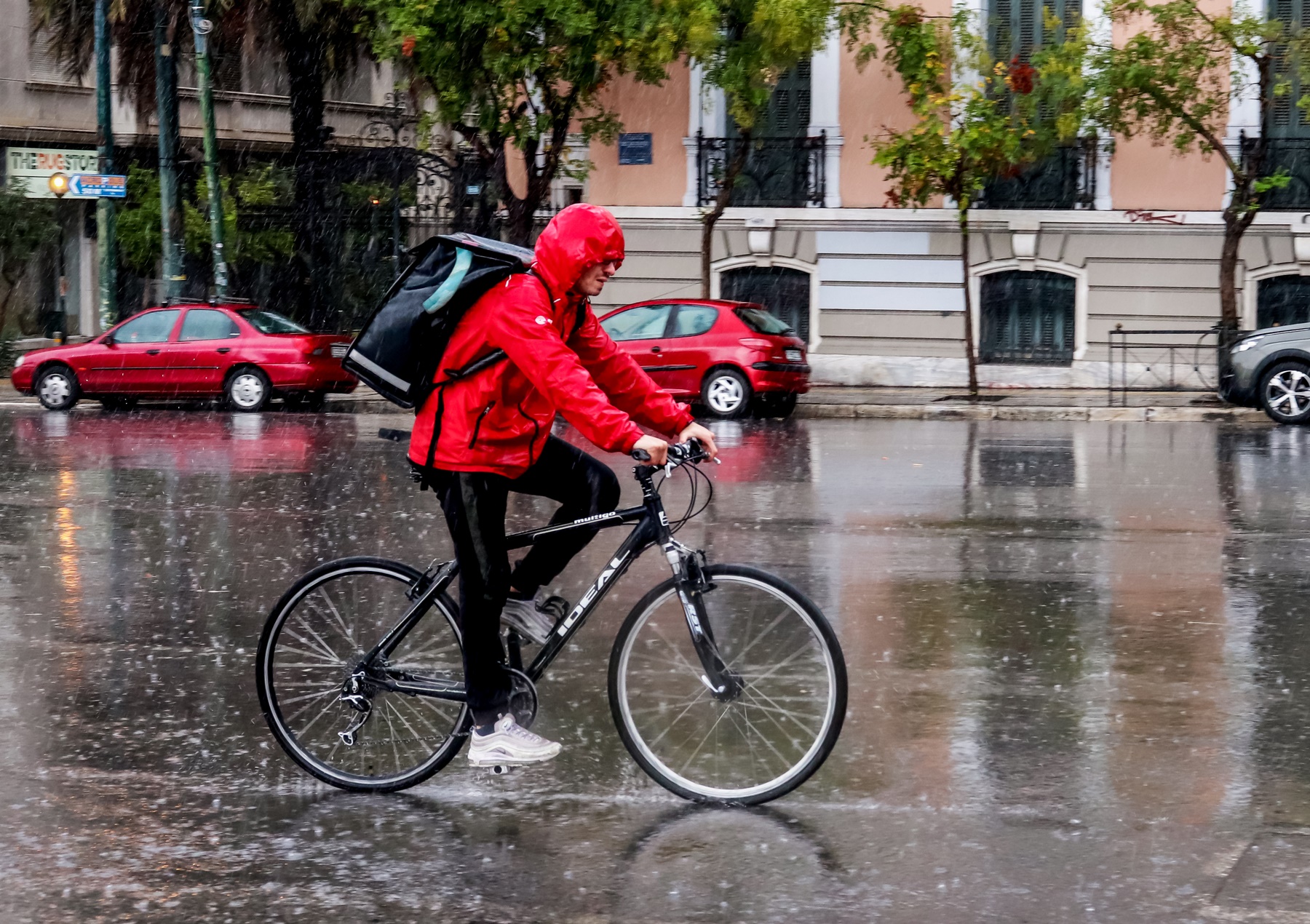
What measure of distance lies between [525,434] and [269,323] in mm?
18846

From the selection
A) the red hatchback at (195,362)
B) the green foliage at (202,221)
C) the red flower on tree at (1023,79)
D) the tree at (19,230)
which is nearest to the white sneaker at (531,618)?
the red hatchback at (195,362)

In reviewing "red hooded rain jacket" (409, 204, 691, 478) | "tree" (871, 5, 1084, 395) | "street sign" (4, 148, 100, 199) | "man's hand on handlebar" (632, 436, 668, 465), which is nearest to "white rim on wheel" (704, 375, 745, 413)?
"tree" (871, 5, 1084, 395)

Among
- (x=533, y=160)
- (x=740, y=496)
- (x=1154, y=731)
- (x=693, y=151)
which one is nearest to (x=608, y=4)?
(x=533, y=160)

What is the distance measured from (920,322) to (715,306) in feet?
18.5

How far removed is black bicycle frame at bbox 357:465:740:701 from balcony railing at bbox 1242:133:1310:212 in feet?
70.7

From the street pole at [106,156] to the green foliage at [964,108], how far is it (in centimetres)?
1127

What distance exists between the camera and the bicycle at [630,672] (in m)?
A: 4.96

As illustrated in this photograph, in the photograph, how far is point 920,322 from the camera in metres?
26.0

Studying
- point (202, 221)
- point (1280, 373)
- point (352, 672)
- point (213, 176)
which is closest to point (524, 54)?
point (213, 176)

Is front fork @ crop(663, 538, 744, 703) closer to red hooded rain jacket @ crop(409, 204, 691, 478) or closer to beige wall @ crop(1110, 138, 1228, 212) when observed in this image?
red hooded rain jacket @ crop(409, 204, 691, 478)

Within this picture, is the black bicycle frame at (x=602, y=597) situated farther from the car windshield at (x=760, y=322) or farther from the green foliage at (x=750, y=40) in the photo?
the green foliage at (x=750, y=40)

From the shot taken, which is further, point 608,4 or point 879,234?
point 879,234

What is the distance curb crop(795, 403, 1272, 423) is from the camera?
2020cm

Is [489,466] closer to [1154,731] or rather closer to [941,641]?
[1154,731]
